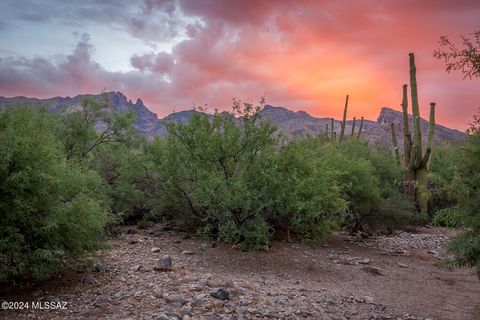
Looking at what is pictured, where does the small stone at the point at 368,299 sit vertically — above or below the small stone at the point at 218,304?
below

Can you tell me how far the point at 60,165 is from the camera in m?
9.60

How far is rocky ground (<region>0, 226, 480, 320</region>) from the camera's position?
869 centimetres

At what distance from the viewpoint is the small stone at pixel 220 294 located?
359 inches

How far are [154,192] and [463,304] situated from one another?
14.8m

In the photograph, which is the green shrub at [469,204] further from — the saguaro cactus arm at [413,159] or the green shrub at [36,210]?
the saguaro cactus arm at [413,159]

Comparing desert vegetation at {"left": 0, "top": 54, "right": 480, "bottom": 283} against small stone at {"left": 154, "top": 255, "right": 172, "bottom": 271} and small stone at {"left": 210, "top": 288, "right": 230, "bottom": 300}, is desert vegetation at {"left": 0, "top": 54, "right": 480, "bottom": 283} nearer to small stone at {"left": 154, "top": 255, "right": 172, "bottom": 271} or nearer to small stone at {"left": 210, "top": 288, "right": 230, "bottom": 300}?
small stone at {"left": 154, "top": 255, "right": 172, "bottom": 271}

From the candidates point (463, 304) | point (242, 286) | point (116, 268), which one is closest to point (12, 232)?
point (116, 268)

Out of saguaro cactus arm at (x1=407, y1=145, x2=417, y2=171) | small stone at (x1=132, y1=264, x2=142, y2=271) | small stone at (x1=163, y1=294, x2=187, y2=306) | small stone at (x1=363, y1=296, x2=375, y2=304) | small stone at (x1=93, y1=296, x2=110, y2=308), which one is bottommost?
small stone at (x1=363, y1=296, x2=375, y2=304)

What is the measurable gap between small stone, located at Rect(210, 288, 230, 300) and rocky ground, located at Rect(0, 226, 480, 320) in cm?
2

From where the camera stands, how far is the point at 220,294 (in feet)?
30.1

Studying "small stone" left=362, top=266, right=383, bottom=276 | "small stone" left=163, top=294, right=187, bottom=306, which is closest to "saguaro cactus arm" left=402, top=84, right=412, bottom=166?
"small stone" left=362, top=266, right=383, bottom=276

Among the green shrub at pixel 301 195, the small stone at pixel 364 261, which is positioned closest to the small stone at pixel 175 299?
the green shrub at pixel 301 195

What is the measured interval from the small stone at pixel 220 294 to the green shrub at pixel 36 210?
3.31 m

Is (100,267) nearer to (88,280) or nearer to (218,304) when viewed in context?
(88,280)
